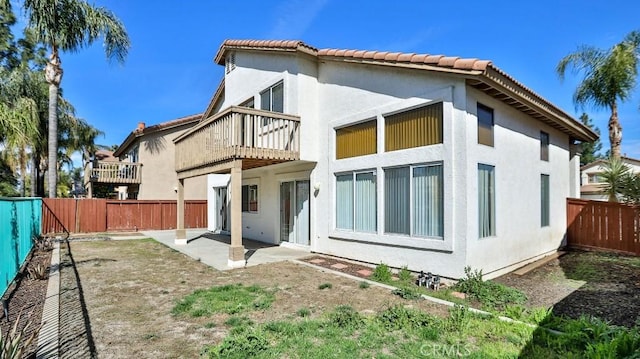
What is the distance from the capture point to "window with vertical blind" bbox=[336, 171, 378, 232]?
899 centimetres

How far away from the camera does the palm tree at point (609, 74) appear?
14500 mm

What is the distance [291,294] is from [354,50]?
6654mm

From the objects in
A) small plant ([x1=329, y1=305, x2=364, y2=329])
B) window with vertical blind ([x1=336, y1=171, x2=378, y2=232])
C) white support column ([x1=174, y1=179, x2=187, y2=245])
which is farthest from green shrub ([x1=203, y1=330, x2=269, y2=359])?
white support column ([x1=174, y1=179, x2=187, y2=245])

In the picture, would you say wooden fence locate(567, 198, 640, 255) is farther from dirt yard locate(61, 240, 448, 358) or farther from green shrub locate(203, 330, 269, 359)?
green shrub locate(203, 330, 269, 359)

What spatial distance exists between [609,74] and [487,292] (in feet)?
47.9

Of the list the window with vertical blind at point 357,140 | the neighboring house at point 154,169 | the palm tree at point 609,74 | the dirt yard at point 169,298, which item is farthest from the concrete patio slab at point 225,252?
the palm tree at point 609,74

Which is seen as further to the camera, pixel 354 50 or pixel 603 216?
pixel 603 216

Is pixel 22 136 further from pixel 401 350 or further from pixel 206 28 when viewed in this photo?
pixel 206 28

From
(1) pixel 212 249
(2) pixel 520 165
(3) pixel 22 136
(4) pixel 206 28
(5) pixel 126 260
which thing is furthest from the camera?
(4) pixel 206 28

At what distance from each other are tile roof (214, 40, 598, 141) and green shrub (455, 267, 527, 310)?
397 cm

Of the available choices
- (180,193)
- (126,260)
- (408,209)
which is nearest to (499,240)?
(408,209)

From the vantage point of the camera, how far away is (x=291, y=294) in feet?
21.5

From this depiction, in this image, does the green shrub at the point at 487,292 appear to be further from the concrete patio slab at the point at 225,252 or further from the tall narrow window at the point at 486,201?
the concrete patio slab at the point at 225,252

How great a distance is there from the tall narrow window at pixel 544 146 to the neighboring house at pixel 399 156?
6 centimetres
